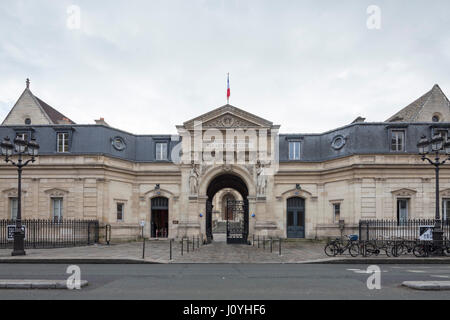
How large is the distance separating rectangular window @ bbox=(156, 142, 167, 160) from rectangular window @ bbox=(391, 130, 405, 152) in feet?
56.8

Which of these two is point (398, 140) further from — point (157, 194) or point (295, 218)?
point (157, 194)

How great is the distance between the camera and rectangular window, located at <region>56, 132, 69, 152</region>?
28.1 metres

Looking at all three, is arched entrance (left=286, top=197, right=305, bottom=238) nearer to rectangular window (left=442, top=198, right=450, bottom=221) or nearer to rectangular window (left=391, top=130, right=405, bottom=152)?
rectangular window (left=391, top=130, right=405, bottom=152)

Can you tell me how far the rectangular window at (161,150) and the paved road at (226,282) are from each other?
1637 centimetres

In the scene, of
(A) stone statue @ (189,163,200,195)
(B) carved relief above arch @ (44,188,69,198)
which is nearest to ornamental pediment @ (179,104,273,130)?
(A) stone statue @ (189,163,200,195)

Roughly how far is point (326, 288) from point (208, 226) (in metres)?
21.0

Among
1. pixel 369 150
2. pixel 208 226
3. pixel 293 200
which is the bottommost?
pixel 208 226

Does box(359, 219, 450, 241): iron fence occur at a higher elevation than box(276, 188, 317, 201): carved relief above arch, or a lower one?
lower

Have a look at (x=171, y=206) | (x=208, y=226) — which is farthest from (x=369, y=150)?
(x=171, y=206)

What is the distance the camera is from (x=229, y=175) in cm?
3042

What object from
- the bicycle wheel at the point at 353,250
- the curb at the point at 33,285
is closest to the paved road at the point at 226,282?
the curb at the point at 33,285

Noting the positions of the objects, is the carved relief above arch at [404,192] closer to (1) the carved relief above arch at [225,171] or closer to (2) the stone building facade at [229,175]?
(2) the stone building facade at [229,175]
